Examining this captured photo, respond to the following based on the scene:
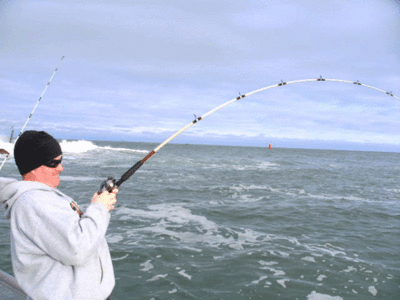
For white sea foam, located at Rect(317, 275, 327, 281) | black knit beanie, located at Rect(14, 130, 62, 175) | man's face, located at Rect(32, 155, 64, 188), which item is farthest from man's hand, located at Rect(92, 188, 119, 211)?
white sea foam, located at Rect(317, 275, 327, 281)

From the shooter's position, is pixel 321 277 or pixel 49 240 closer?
pixel 49 240

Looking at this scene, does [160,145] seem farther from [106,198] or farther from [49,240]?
[49,240]

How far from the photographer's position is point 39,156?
176 centimetres

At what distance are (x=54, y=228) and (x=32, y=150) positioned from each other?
483 millimetres

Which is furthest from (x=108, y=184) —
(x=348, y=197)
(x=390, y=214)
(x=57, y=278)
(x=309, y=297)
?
(x=348, y=197)

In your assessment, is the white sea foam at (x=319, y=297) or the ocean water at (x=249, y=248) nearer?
the white sea foam at (x=319, y=297)

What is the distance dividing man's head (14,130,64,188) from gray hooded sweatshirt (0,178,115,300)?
12 centimetres

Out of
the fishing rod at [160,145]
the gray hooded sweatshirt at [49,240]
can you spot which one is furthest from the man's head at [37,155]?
the fishing rod at [160,145]

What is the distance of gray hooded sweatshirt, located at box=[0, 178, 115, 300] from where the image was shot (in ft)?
5.04

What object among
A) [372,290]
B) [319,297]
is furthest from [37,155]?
[372,290]

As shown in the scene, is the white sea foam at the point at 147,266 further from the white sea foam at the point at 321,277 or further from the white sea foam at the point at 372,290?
the white sea foam at the point at 372,290

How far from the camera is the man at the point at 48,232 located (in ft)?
5.05

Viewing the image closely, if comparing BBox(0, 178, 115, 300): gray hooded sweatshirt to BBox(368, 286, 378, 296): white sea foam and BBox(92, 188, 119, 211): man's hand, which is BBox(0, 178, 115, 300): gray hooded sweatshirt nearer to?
BBox(92, 188, 119, 211): man's hand

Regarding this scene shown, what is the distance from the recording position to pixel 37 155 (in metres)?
1.75
